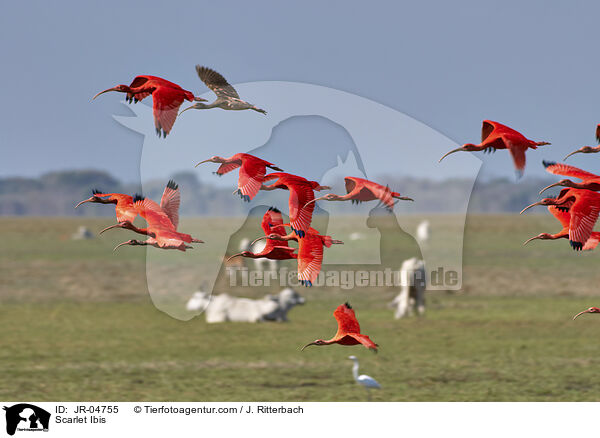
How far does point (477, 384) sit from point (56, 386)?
38.3ft

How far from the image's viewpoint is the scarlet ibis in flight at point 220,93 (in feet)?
8.29

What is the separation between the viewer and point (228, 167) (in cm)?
253

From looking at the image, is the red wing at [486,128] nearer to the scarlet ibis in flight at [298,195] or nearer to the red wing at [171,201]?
the scarlet ibis in flight at [298,195]

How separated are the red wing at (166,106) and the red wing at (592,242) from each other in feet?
4.41

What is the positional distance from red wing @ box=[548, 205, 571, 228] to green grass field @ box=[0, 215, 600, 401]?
49.8 inches

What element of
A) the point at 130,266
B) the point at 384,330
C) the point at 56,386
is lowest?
the point at 56,386

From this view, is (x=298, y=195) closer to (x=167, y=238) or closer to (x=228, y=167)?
(x=228, y=167)

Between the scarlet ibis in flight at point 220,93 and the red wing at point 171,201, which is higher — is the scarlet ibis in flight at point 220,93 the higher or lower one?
the higher one

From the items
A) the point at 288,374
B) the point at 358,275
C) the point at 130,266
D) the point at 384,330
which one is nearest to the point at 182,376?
the point at 288,374

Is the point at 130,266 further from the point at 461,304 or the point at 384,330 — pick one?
the point at 384,330

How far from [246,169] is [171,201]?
0.27 m

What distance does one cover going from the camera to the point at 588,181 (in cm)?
229
